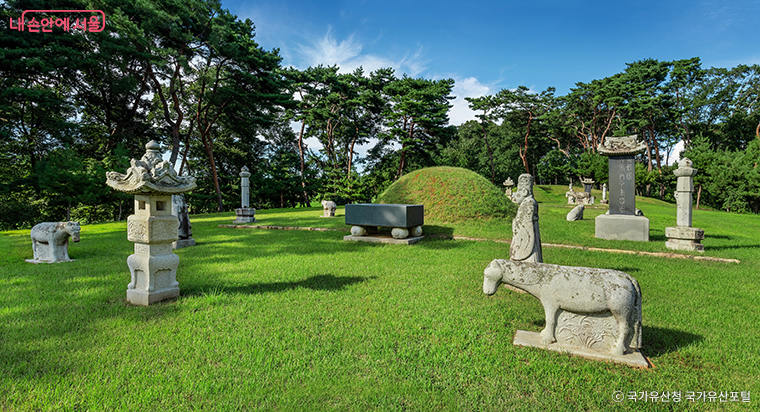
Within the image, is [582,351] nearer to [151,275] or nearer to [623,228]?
[151,275]

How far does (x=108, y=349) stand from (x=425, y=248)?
6499 millimetres

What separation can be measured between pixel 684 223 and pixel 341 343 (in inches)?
372

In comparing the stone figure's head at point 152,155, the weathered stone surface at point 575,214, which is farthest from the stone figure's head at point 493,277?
the weathered stone surface at point 575,214

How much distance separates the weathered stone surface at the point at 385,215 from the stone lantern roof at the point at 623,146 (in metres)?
5.98

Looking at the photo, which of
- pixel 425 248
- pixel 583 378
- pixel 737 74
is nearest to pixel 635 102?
pixel 737 74

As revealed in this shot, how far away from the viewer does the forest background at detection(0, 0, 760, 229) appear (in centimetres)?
1638

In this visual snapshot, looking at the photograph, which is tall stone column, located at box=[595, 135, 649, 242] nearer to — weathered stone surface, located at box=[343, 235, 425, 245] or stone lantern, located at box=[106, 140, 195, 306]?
weathered stone surface, located at box=[343, 235, 425, 245]

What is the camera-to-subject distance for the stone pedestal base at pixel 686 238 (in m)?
7.66

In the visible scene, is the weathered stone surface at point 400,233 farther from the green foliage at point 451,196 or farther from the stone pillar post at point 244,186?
the stone pillar post at point 244,186

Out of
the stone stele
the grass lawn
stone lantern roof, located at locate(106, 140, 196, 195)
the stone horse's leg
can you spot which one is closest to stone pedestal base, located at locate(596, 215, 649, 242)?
the grass lawn

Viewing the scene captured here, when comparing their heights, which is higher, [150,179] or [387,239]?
[150,179]

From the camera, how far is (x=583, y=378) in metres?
2.59

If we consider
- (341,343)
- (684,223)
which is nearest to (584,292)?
(341,343)

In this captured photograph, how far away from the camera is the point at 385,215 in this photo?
9477 mm
